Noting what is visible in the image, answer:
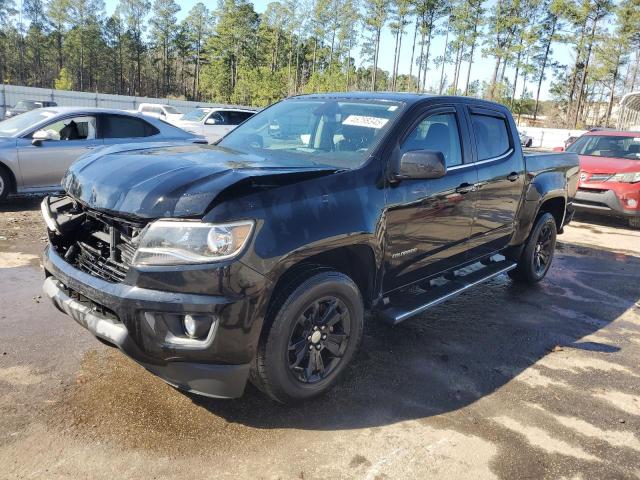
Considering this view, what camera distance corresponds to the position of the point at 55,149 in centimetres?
805

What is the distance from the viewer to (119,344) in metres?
2.65

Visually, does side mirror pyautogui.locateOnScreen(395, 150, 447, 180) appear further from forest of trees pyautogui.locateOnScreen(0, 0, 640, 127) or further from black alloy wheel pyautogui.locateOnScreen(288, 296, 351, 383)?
forest of trees pyautogui.locateOnScreen(0, 0, 640, 127)

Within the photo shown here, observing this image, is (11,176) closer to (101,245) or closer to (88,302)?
(101,245)

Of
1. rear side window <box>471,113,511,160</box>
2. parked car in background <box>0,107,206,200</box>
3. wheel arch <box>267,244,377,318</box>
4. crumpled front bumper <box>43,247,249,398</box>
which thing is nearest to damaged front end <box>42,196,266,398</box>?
crumpled front bumper <box>43,247,249,398</box>

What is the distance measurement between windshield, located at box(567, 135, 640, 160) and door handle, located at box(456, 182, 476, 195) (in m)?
7.32

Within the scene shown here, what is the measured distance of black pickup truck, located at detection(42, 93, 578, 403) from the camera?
2.60m

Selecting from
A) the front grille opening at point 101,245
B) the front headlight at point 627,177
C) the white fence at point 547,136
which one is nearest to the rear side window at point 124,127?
the front grille opening at point 101,245

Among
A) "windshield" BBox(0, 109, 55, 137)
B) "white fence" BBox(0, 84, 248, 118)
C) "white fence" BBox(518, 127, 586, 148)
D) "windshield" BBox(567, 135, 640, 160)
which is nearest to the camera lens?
"windshield" BBox(0, 109, 55, 137)

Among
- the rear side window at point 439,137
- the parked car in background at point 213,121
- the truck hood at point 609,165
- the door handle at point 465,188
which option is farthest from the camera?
the parked car in background at point 213,121

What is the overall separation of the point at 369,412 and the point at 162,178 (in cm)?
183

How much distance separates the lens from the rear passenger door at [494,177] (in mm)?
4449

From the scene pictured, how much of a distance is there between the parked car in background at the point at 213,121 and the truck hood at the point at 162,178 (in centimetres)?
1303

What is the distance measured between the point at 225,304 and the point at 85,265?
1012 millimetres

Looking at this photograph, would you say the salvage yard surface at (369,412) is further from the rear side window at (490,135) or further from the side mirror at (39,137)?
the side mirror at (39,137)
